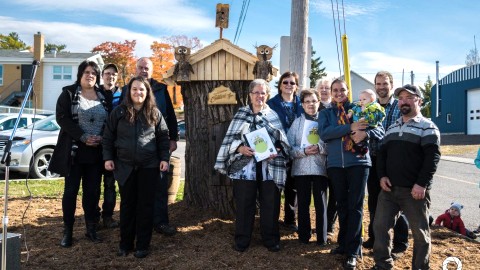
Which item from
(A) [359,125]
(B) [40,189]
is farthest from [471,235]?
(B) [40,189]

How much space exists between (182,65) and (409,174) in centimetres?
286

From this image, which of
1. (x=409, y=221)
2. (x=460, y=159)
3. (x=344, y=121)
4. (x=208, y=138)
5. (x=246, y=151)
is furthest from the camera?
(x=460, y=159)

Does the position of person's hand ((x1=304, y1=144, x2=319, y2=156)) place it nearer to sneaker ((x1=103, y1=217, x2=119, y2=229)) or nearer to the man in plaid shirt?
the man in plaid shirt

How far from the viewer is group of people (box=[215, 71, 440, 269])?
13.8 feet

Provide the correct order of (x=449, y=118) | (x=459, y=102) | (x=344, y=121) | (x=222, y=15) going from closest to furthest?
(x=344, y=121), (x=222, y=15), (x=459, y=102), (x=449, y=118)

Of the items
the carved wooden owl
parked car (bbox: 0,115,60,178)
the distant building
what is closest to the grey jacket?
the carved wooden owl

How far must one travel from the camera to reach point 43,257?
4684 millimetres

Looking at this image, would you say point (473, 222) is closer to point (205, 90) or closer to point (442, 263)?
point (442, 263)

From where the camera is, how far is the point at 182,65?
554cm

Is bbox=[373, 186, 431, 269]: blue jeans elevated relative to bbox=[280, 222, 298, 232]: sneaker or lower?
elevated

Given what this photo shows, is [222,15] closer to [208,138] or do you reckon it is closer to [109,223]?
[208,138]

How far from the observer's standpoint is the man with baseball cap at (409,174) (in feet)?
13.4

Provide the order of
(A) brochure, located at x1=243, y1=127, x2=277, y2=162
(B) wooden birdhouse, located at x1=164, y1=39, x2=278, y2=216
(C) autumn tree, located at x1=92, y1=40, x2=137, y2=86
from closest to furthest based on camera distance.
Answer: (A) brochure, located at x1=243, y1=127, x2=277, y2=162 < (B) wooden birdhouse, located at x1=164, y1=39, x2=278, y2=216 < (C) autumn tree, located at x1=92, y1=40, x2=137, y2=86


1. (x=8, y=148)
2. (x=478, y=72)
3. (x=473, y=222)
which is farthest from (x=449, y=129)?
(x=8, y=148)
